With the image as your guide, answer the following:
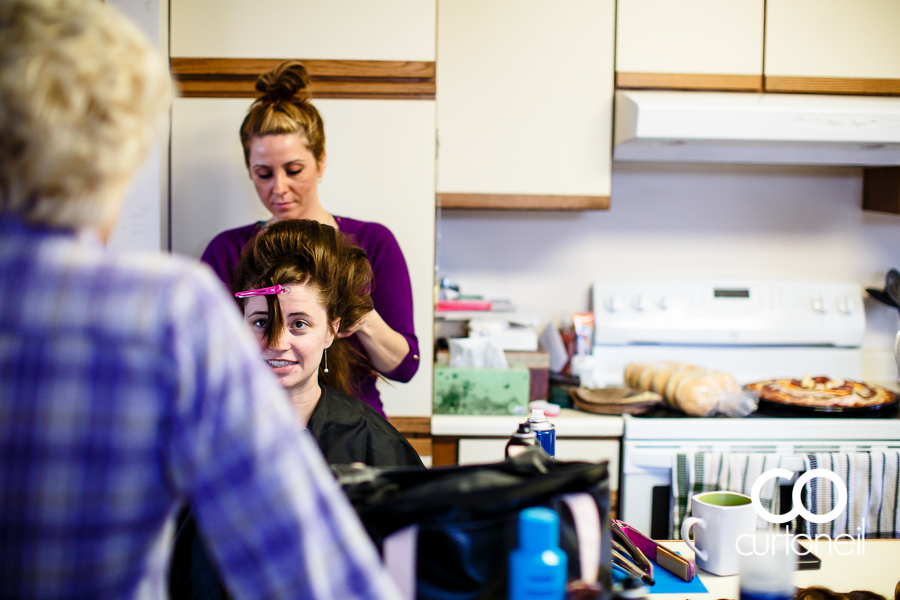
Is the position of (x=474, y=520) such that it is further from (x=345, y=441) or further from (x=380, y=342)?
(x=380, y=342)

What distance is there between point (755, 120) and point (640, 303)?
757 millimetres

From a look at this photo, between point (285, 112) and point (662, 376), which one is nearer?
point (285, 112)

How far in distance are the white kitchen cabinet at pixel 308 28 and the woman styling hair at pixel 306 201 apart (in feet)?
0.99

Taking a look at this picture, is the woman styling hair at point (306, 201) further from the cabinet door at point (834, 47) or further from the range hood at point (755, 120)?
the cabinet door at point (834, 47)

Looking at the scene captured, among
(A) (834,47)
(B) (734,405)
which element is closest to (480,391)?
(B) (734,405)

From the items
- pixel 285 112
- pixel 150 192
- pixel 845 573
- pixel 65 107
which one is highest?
pixel 285 112

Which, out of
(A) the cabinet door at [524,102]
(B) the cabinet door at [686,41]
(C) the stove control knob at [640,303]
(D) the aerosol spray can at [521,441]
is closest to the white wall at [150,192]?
(A) the cabinet door at [524,102]

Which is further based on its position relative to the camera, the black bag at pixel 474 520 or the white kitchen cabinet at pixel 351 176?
the white kitchen cabinet at pixel 351 176

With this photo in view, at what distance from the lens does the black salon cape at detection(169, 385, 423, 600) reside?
122cm

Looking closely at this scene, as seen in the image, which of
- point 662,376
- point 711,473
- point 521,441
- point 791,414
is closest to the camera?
point 521,441

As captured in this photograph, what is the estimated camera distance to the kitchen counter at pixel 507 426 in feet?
7.32

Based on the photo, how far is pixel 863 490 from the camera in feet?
7.22

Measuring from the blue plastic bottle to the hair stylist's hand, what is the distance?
0.93 m

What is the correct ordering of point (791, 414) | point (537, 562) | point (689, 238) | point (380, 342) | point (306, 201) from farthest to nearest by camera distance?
1. point (689, 238)
2. point (791, 414)
3. point (306, 201)
4. point (380, 342)
5. point (537, 562)
